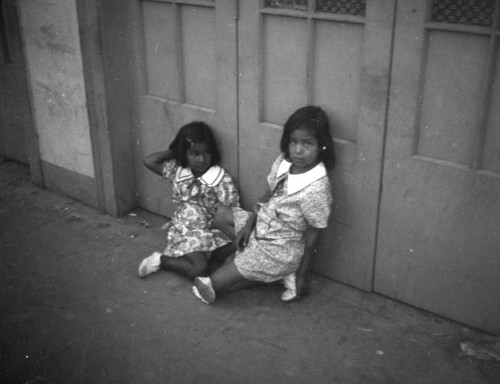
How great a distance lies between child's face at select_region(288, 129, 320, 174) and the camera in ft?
11.6

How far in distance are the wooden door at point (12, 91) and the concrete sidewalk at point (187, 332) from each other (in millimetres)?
1556

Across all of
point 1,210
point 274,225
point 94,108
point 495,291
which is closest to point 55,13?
point 94,108

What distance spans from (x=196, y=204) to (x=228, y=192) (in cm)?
26

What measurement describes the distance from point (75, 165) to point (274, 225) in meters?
2.09

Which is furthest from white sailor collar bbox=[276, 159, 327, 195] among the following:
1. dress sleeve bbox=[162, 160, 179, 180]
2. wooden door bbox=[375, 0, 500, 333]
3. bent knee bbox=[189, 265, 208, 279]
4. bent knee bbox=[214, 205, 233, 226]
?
dress sleeve bbox=[162, 160, 179, 180]

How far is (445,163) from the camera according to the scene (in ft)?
10.8

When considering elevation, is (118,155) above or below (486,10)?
below

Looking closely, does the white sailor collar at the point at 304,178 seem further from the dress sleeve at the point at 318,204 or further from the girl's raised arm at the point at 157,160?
the girl's raised arm at the point at 157,160

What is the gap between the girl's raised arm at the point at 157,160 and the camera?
4395mm

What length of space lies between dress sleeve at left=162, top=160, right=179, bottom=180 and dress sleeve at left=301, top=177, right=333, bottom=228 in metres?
1.16

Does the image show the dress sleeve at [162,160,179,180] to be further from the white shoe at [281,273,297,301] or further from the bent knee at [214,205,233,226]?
the white shoe at [281,273,297,301]

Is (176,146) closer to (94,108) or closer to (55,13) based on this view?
(94,108)

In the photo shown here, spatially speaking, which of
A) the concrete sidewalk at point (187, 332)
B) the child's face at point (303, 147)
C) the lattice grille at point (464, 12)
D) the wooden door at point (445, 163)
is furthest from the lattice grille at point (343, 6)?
the concrete sidewalk at point (187, 332)

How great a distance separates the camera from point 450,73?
311 cm
